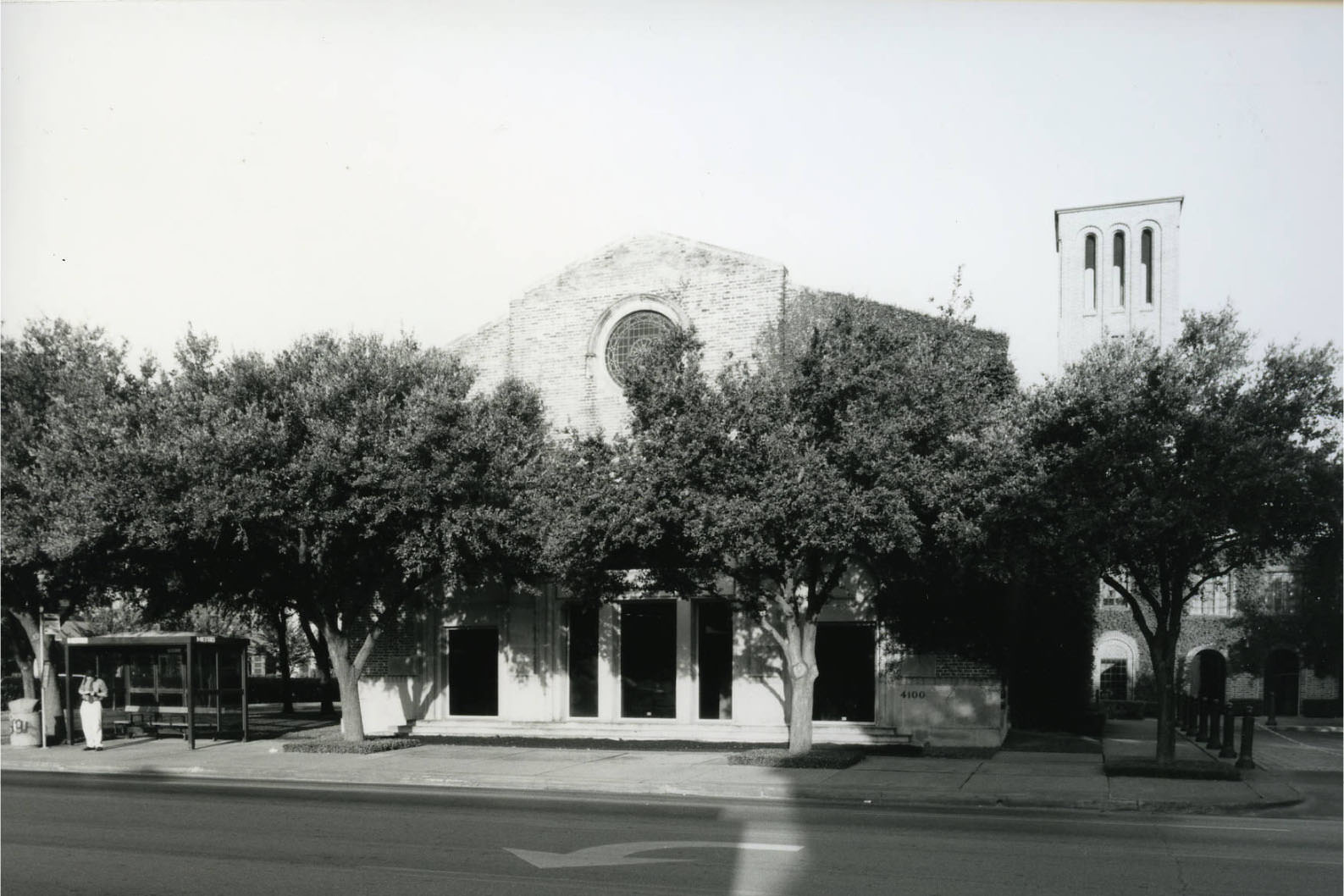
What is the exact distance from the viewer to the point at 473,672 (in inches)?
1067

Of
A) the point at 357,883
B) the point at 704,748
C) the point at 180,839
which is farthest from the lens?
the point at 704,748

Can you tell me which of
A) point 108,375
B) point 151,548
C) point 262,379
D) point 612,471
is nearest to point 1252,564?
point 612,471

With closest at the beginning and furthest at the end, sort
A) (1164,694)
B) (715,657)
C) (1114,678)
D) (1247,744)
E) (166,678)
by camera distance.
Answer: (1164,694) → (1247,744) → (715,657) → (166,678) → (1114,678)

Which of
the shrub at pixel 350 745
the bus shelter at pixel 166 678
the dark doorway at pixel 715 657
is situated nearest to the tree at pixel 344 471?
the shrub at pixel 350 745

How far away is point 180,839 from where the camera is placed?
41.5 feet

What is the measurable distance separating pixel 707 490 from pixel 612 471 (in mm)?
1508

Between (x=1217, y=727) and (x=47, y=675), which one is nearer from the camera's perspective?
(x=1217, y=727)

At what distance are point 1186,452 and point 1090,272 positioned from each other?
4117 cm

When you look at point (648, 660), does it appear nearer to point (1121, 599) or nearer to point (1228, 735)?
Answer: point (1228, 735)

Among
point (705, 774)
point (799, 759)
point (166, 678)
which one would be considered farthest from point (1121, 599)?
point (166, 678)

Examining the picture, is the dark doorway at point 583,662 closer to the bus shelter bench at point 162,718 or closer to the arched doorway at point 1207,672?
the bus shelter bench at point 162,718

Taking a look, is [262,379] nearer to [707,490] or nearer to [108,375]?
[108,375]

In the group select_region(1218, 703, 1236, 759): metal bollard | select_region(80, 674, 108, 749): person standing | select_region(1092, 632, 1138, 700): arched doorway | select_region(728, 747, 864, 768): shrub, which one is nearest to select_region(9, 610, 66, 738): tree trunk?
select_region(80, 674, 108, 749): person standing

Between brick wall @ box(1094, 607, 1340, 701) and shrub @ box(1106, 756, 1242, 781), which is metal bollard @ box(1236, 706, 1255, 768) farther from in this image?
brick wall @ box(1094, 607, 1340, 701)
